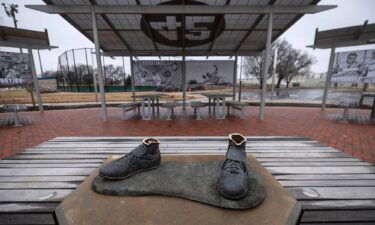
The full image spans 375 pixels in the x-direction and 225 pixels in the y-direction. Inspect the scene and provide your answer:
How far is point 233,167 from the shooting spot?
4.40 ft

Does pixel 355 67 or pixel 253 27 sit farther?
pixel 355 67

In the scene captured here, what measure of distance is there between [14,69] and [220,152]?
920 cm

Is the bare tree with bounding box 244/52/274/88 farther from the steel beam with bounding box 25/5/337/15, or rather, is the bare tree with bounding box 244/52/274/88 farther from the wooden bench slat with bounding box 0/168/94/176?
the wooden bench slat with bounding box 0/168/94/176

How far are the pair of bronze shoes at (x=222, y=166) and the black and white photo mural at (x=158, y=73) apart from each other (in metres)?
6.76

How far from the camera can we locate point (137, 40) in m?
7.49

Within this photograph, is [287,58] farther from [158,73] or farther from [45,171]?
[45,171]

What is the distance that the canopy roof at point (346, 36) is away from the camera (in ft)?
20.7

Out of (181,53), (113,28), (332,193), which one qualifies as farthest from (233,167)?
(181,53)

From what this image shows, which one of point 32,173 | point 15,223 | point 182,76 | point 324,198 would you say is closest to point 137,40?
point 182,76

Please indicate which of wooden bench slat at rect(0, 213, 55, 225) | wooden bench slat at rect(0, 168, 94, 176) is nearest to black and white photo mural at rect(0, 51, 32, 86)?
wooden bench slat at rect(0, 168, 94, 176)

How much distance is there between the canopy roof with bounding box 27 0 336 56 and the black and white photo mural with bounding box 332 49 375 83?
3.05 metres

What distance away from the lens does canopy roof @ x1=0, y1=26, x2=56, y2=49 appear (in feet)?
20.7

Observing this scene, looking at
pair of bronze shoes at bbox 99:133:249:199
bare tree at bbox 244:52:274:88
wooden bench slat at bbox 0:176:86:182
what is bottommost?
wooden bench slat at bbox 0:176:86:182

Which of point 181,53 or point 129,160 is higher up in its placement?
point 181,53
